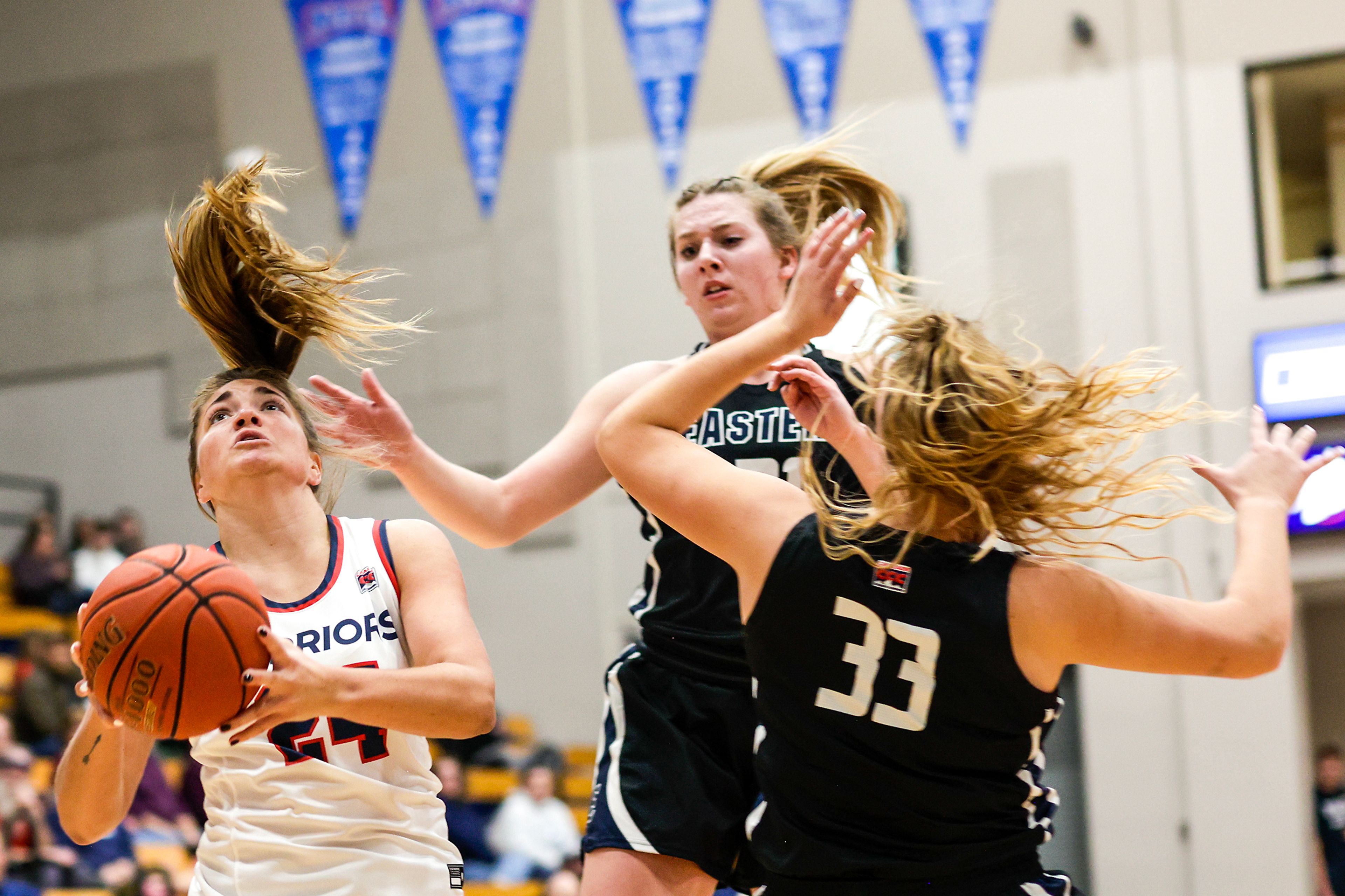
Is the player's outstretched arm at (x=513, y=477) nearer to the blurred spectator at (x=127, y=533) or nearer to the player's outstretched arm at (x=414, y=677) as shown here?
the player's outstretched arm at (x=414, y=677)

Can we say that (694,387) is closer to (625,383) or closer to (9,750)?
(625,383)

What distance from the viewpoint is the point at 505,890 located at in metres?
9.11

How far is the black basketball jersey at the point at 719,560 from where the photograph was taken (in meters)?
3.06

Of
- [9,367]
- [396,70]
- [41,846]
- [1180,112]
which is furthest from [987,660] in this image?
[9,367]

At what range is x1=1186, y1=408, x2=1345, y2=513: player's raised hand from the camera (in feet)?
7.60

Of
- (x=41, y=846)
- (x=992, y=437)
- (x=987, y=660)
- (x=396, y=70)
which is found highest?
(x=396, y=70)

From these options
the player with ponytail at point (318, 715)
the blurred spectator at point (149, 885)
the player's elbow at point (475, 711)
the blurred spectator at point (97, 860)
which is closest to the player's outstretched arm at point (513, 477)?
the player with ponytail at point (318, 715)

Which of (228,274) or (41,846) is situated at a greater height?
(228,274)

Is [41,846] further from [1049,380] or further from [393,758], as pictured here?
[1049,380]

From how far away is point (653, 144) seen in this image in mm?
11406

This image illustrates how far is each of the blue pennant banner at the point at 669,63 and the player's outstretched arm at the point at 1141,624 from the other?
31.2ft

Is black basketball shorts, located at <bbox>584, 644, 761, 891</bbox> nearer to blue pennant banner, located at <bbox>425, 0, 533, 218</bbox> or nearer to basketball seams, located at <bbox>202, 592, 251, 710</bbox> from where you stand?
basketball seams, located at <bbox>202, 592, 251, 710</bbox>

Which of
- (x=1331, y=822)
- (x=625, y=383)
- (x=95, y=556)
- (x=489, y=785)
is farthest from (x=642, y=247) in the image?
(x=625, y=383)

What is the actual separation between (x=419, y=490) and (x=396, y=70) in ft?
31.5
